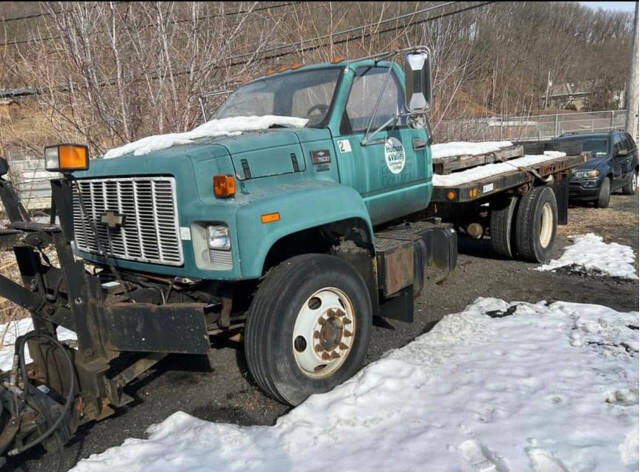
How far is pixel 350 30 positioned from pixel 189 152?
265 inches

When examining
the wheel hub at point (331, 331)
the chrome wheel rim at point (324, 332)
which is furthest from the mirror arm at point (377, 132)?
the wheel hub at point (331, 331)

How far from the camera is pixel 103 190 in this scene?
3.61 metres

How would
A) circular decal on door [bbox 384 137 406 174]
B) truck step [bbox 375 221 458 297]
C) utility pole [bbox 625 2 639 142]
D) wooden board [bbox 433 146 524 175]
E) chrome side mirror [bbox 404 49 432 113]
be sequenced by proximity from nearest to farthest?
chrome side mirror [bbox 404 49 432 113] → truck step [bbox 375 221 458 297] → circular decal on door [bbox 384 137 406 174] → wooden board [bbox 433 146 524 175] → utility pole [bbox 625 2 639 142]

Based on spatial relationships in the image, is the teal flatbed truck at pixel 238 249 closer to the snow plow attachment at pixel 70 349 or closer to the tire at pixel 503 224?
the snow plow attachment at pixel 70 349

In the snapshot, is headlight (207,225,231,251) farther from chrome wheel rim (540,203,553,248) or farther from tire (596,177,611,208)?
tire (596,177,611,208)

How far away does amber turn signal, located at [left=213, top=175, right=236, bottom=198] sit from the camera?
10.5ft

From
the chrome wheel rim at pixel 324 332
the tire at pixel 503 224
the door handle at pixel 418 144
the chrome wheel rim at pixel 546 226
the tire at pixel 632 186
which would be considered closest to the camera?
the chrome wheel rim at pixel 324 332

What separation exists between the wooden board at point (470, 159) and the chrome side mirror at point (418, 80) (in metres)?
1.88

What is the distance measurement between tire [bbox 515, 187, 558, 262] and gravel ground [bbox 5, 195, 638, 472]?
243 mm

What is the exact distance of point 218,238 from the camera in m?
3.16

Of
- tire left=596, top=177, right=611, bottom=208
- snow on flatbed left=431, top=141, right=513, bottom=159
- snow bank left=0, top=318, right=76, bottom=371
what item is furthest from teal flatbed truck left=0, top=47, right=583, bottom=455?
tire left=596, top=177, right=611, bottom=208

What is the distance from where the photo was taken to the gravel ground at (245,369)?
340cm

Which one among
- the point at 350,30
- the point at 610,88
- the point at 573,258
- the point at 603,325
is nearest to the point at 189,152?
the point at 603,325

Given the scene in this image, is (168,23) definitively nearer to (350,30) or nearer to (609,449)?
(350,30)
